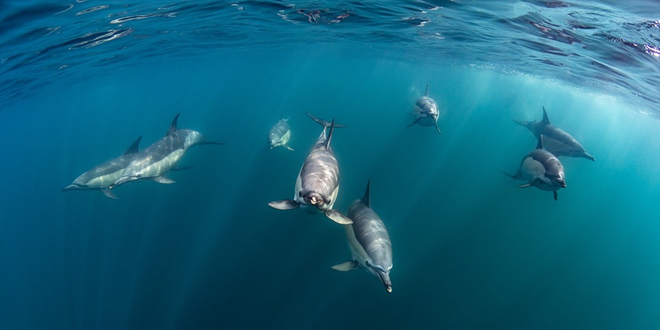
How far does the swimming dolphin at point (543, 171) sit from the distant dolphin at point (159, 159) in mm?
11274

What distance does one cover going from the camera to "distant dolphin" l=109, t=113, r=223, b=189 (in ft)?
36.4

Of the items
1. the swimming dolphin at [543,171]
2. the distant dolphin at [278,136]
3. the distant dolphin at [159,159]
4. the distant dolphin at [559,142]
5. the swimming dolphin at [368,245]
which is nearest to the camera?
the swimming dolphin at [368,245]

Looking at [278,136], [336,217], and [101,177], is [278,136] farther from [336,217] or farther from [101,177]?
[336,217]

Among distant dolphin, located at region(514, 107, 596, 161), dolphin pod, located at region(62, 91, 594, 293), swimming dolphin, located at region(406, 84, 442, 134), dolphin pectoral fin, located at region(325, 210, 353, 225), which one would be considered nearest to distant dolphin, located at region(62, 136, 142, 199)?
dolphin pod, located at region(62, 91, 594, 293)

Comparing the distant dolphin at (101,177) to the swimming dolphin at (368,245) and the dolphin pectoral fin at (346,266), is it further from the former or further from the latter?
the dolphin pectoral fin at (346,266)

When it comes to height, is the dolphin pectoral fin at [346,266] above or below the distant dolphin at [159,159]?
above

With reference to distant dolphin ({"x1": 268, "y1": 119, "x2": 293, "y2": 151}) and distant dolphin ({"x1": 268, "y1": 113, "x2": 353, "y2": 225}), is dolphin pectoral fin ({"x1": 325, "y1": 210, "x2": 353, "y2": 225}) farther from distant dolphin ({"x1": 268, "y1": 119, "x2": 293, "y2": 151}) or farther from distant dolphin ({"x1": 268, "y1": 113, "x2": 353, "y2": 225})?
distant dolphin ({"x1": 268, "y1": 119, "x2": 293, "y2": 151})

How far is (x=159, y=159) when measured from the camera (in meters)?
11.9

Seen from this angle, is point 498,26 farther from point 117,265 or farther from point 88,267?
point 88,267

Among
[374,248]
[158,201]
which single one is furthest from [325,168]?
[158,201]

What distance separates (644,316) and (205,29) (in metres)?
27.0

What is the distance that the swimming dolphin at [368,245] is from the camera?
607 centimetres

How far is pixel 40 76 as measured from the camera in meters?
21.7

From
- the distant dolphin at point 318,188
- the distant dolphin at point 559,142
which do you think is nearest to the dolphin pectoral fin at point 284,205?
the distant dolphin at point 318,188
